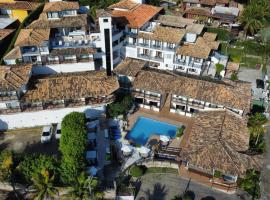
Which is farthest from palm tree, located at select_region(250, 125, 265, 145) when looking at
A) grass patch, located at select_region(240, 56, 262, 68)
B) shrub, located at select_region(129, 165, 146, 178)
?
grass patch, located at select_region(240, 56, 262, 68)

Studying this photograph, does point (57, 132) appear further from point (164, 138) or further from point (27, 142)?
point (164, 138)

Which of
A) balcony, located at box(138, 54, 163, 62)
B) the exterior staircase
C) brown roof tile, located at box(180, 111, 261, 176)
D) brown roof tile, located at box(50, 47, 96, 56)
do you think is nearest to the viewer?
brown roof tile, located at box(180, 111, 261, 176)

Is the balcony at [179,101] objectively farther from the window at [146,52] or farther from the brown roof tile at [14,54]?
the brown roof tile at [14,54]

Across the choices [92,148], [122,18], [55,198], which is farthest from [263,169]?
[122,18]

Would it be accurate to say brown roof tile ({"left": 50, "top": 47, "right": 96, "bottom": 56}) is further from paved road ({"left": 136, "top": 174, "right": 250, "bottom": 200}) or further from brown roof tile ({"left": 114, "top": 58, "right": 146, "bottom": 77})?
paved road ({"left": 136, "top": 174, "right": 250, "bottom": 200})

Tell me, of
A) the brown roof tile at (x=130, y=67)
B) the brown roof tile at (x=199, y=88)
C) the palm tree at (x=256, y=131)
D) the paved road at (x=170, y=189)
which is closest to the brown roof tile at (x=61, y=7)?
the brown roof tile at (x=130, y=67)
